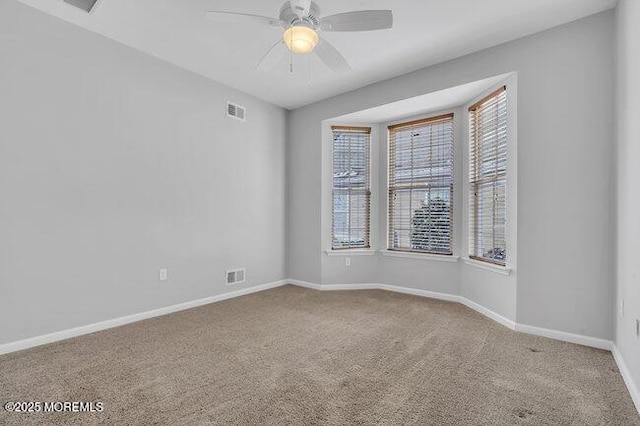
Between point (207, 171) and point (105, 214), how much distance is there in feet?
4.33

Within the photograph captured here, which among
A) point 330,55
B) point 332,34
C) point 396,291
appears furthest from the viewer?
point 396,291

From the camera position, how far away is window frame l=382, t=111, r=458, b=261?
443 cm

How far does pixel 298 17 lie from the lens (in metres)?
2.28

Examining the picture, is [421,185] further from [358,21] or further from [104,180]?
[104,180]

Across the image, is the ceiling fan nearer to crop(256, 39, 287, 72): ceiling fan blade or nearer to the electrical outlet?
crop(256, 39, 287, 72): ceiling fan blade

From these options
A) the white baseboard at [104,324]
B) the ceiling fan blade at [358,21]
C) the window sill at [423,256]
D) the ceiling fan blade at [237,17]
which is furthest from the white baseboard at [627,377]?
the white baseboard at [104,324]

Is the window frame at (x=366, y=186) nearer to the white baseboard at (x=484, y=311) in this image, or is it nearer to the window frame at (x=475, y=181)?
the white baseboard at (x=484, y=311)

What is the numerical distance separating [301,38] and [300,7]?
0.19 meters

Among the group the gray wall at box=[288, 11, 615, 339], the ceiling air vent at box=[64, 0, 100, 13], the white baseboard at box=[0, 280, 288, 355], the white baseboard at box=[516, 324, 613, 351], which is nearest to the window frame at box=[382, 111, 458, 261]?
the gray wall at box=[288, 11, 615, 339]

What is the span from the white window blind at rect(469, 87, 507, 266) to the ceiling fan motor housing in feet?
7.76

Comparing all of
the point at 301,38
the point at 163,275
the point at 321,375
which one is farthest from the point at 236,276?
the point at 301,38

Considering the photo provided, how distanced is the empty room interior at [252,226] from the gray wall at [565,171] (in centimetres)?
2

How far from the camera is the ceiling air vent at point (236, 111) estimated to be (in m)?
4.53

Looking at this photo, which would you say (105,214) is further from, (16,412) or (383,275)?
(383,275)
